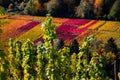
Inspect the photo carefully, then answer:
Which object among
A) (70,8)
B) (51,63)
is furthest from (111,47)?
(70,8)

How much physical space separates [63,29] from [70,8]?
1206 cm

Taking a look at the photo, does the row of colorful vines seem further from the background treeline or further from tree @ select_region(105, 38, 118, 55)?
the background treeline

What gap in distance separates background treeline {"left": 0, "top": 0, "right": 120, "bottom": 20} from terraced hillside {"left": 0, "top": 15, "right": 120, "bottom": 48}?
2.84 meters

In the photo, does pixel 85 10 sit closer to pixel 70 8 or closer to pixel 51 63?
pixel 70 8

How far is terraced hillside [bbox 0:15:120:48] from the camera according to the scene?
86.6m

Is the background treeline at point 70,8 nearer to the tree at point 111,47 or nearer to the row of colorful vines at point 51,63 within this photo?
the tree at point 111,47

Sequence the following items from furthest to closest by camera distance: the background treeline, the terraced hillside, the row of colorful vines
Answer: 1. the background treeline
2. the terraced hillside
3. the row of colorful vines

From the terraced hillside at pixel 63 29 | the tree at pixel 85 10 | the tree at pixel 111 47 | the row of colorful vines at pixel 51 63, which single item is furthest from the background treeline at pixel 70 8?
the row of colorful vines at pixel 51 63

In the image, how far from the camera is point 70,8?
103062 millimetres

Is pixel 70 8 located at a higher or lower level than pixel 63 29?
higher

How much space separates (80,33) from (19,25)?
17649 mm

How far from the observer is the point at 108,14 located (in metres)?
97.9

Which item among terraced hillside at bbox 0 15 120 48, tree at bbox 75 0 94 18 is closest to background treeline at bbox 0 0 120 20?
tree at bbox 75 0 94 18

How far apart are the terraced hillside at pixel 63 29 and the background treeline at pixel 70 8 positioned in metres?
2.84
